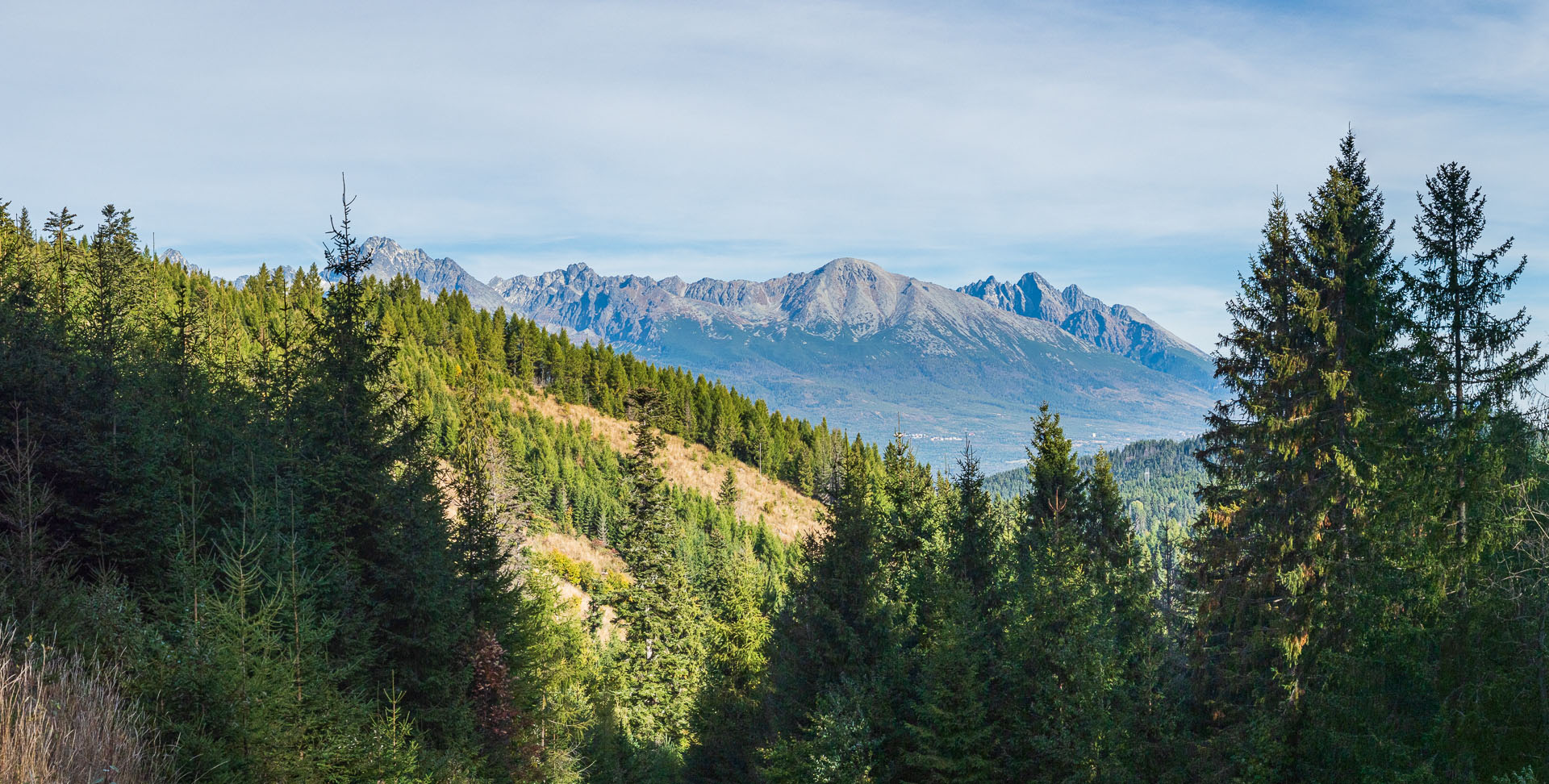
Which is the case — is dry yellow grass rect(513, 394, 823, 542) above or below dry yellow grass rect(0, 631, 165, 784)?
below

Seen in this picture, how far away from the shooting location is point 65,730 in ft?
20.6

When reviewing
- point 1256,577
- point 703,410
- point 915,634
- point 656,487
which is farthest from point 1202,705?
point 703,410

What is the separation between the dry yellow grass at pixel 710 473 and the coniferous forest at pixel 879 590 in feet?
187

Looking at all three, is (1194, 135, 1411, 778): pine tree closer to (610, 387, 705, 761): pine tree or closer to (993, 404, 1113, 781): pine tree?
(993, 404, 1113, 781): pine tree

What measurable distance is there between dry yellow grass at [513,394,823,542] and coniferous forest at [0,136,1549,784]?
187 ft

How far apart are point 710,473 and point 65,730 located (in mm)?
80662

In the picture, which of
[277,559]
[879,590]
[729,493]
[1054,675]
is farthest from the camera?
[729,493]

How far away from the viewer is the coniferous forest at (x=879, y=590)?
975cm

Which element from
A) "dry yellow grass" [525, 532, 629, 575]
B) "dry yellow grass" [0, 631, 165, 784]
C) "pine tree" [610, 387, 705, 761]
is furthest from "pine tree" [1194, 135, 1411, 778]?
"dry yellow grass" [525, 532, 629, 575]

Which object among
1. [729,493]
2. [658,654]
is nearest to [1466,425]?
[658,654]

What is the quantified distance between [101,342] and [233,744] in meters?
18.5

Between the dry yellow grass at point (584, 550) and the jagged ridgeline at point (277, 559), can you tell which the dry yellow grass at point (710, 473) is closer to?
the dry yellow grass at point (584, 550)

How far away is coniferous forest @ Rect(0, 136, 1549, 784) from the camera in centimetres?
975

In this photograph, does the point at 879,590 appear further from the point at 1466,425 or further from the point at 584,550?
the point at 584,550
